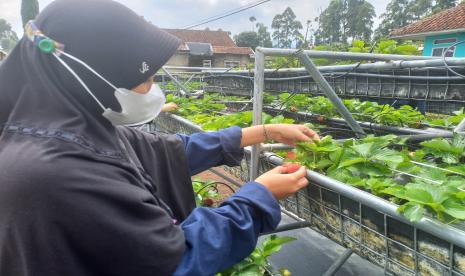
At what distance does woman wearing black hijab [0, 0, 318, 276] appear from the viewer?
839 millimetres

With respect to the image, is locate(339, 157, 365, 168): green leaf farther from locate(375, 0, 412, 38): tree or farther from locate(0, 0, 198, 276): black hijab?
locate(375, 0, 412, 38): tree

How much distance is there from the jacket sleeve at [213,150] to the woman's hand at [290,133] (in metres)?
0.16

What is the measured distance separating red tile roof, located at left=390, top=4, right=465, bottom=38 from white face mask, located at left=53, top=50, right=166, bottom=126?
17.8 m

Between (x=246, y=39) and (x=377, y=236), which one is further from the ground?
(x=246, y=39)

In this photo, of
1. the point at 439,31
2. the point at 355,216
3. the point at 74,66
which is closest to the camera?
the point at 74,66

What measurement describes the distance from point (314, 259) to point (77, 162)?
215 cm

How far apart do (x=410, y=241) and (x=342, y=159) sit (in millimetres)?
431

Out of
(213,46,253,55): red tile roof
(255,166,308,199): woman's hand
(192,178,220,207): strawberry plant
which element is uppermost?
(213,46,253,55): red tile roof

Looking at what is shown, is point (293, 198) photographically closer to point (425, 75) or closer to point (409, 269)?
point (409, 269)

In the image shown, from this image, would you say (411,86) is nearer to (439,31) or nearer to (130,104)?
(130,104)

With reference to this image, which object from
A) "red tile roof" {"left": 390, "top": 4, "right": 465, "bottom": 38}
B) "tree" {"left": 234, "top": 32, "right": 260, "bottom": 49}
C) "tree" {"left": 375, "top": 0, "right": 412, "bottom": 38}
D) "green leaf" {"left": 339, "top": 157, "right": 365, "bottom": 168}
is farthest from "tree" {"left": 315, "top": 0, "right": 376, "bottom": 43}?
"green leaf" {"left": 339, "top": 157, "right": 365, "bottom": 168}

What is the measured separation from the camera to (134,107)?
1196 millimetres

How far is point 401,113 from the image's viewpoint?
2250 millimetres

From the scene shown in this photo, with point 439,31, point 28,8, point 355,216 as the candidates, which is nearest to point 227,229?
point 355,216
